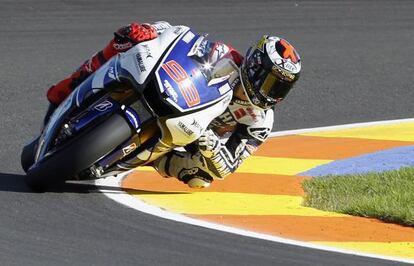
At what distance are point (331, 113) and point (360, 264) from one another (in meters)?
4.96

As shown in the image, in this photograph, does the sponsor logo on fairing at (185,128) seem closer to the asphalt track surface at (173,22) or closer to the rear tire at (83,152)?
the rear tire at (83,152)

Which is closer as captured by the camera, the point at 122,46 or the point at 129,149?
the point at 129,149

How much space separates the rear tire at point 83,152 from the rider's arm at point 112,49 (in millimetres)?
745

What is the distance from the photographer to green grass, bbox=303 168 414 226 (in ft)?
27.4

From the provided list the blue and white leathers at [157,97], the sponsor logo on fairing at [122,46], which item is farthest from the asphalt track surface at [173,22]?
the sponsor logo on fairing at [122,46]

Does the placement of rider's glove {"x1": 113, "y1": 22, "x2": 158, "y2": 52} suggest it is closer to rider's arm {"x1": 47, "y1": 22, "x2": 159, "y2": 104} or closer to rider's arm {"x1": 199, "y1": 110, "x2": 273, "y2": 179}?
rider's arm {"x1": 47, "y1": 22, "x2": 159, "y2": 104}

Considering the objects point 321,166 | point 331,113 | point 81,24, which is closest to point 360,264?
point 321,166

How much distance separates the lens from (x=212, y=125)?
892cm

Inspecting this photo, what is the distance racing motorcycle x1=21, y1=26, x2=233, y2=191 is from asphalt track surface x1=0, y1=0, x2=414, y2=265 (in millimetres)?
258

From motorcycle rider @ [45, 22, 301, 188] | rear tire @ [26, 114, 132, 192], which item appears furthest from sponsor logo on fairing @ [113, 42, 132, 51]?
rear tire @ [26, 114, 132, 192]

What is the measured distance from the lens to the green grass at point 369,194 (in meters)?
8.34

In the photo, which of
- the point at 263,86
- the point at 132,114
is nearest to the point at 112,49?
the point at 132,114

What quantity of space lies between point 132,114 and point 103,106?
22cm

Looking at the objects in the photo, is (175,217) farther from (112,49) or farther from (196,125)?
(112,49)
